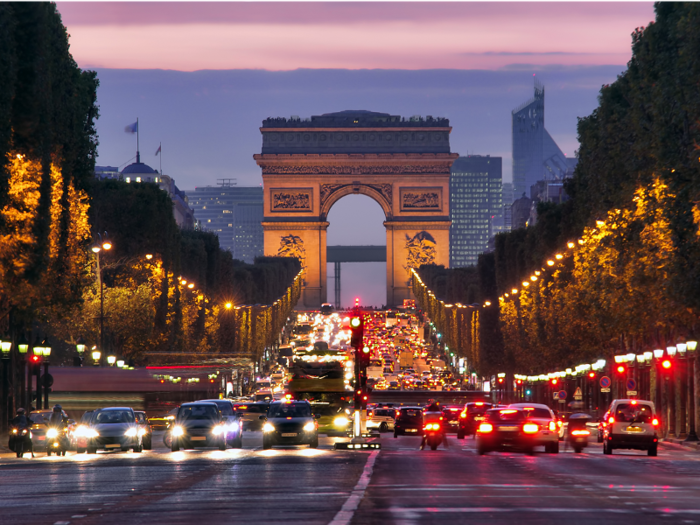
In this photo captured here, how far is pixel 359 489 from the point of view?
1878cm

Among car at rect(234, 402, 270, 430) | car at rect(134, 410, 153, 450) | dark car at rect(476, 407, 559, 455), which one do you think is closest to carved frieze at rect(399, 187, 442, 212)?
car at rect(234, 402, 270, 430)

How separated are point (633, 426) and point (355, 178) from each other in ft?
498

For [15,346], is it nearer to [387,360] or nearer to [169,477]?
[169,477]

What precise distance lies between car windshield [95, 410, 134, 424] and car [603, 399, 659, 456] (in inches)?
545

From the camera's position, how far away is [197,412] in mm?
38656

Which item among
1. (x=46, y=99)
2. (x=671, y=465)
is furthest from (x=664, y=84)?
(x=46, y=99)

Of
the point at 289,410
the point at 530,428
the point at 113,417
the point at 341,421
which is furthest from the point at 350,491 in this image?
the point at 341,421

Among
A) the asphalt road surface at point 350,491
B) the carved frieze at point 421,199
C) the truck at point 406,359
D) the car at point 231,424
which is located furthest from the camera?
the carved frieze at point 421,199

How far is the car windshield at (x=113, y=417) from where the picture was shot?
126ft

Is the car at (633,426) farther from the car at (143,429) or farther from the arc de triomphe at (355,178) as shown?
the arc de triomphe at (355,178)

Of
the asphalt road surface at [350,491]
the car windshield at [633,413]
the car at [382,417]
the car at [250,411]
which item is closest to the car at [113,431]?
the asphalt road surface at [350,491]

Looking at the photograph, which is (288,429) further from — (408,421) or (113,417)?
(408,421)

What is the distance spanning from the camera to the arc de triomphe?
186 metres

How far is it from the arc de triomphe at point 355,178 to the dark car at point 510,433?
151 meters
